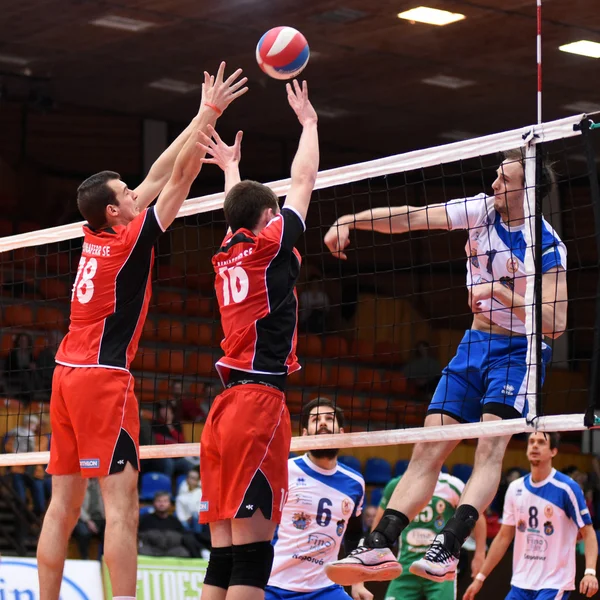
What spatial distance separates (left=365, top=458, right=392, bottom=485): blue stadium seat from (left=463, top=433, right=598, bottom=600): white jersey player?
637 centimetres

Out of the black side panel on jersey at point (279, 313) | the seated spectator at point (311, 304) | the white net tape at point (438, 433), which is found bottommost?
the white net tape at point (438, 433)

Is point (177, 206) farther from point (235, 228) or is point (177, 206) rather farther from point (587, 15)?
point (587, 15)

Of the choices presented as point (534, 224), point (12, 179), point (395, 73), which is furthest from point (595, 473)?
point (534, 224)

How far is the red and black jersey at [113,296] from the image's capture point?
6.38 meters

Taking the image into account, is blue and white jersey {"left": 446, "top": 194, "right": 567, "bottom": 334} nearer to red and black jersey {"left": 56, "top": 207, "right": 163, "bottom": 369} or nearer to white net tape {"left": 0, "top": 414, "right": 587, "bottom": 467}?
white net tape {"left": 0, "top": 414, "right": 587, "bottom": 467}

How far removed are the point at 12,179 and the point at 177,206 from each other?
14296mm

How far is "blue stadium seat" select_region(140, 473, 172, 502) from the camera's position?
1399 centimetres

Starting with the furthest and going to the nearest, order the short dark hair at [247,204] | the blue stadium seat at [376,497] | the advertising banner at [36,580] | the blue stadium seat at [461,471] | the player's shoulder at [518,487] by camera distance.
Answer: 1. the blue stadium seat at [461,471]
2. the blue stadium seat at [376,497]
3. the player's shoulder at [518,487]
4. the advertising banner at [36,580]
5. the short dark hair at [247,204]

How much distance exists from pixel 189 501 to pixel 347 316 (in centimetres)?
Answer: 767

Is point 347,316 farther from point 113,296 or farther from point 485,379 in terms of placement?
point 113,296

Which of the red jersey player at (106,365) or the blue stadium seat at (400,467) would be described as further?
the blue stadium seat at (400,467)

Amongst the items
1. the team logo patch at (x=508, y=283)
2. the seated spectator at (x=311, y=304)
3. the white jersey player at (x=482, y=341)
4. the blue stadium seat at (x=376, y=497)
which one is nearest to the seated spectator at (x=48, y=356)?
the seated spectator at (x=311, y=304)

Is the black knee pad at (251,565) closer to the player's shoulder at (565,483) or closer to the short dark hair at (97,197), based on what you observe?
the short dark hair at (97,197)

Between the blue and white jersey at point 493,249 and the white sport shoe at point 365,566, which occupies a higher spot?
the blue and white jersey at point 493,249
